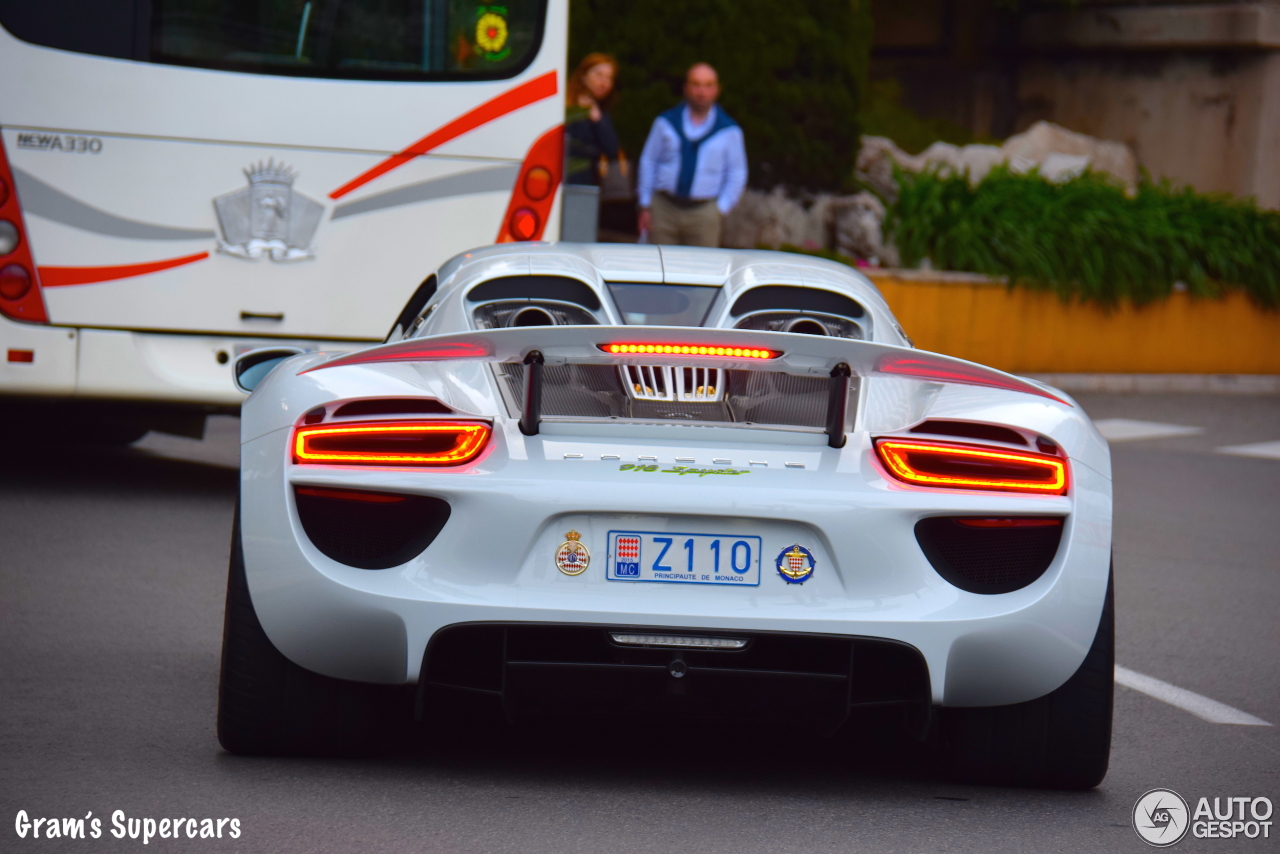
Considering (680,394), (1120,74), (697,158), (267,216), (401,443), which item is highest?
(1120,74)

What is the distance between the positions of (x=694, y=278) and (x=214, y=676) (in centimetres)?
170

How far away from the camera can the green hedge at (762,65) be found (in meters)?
15.1

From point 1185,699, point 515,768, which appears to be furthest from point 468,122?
point 515,768

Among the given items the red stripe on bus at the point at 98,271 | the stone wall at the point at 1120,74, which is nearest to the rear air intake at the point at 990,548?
the red stripe on bus at the point at 98,271

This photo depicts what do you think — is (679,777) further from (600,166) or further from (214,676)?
(600,166)

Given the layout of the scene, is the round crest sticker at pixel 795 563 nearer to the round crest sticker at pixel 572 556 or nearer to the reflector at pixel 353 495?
the round crest sticker at pixel 572 556

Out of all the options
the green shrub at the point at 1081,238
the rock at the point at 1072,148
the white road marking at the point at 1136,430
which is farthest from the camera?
the rock at the point at 1072,148

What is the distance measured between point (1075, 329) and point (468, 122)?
8.63 m

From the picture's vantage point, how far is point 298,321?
775cm

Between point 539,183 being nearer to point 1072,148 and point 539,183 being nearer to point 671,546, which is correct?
point 671,546

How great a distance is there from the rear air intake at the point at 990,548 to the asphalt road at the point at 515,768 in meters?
0.52

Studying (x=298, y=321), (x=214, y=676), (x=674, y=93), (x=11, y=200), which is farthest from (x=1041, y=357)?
(x=214, y=676)

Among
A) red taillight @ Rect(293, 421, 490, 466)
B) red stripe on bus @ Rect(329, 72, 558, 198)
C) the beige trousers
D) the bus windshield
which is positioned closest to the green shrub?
the beige trousers

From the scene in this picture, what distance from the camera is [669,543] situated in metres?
3.40
